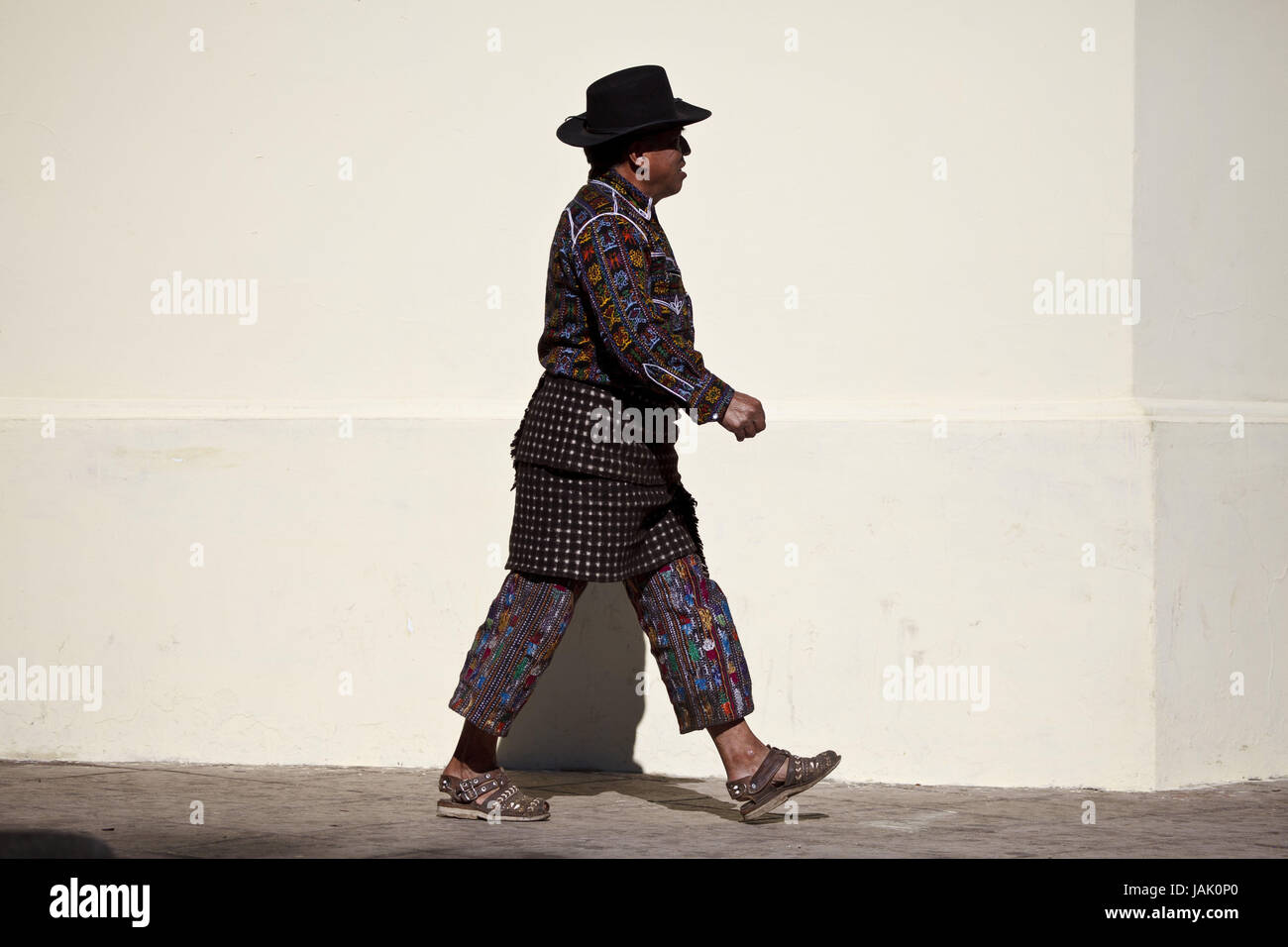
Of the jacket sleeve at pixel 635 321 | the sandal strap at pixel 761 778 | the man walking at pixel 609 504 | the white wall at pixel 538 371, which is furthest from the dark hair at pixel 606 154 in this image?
the sandal strap at pixel 761 778

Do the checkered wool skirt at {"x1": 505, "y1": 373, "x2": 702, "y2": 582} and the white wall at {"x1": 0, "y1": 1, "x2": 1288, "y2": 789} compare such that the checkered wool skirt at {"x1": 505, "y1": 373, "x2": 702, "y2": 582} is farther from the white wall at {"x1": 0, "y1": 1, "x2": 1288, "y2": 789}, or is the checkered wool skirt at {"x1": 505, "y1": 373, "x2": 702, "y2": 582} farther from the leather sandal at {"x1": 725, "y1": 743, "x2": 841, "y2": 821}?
the white wall at {"x1": 0, "y1": 1, "x2": 1288, "y2": 789}

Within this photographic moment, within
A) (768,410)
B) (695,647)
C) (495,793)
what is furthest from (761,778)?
(768,410)

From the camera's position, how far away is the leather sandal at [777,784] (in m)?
4.16

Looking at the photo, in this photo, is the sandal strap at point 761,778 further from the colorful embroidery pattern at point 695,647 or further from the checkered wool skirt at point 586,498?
the checkered wool skirt at point 586,498

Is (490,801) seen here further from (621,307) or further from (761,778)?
(621,307)

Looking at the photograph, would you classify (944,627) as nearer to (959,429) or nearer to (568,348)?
(959,429)

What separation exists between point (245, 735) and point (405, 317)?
145cm

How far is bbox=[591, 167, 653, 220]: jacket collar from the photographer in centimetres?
432

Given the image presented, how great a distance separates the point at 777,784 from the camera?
13.7ft

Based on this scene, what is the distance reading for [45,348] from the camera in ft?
18.3

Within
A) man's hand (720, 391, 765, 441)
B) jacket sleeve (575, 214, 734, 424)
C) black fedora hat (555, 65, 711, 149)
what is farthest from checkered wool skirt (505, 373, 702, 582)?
black fedora hat (555, 65, 711, 149)

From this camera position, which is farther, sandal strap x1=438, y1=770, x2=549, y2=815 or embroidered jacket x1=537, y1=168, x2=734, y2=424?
sandal strap x1=438, y1=770, x2=549, y2=815

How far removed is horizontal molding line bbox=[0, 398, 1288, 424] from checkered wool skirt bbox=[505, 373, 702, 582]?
82 centimetres

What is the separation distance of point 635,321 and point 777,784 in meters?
1.24
